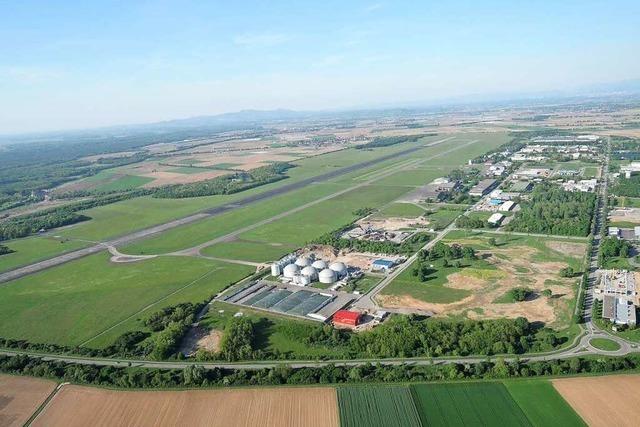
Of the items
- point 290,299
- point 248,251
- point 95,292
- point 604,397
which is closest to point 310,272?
point 290,299

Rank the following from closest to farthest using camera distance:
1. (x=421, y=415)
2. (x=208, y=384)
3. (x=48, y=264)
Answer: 1. (x=421, y=415)
2. (x=208, y=384)
3. (x=48, y=264)

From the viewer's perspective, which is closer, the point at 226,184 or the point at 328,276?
the point at 328,276

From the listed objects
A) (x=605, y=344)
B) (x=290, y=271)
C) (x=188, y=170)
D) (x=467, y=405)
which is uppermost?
(x=188, y=170)

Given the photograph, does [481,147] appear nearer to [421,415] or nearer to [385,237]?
[385,237]

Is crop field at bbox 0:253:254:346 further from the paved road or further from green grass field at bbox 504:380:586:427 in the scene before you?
green grass field at bbox 504:380:586:427

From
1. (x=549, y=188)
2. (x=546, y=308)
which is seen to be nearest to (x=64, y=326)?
(x=546, y=308)

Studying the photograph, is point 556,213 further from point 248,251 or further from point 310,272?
point 248,251

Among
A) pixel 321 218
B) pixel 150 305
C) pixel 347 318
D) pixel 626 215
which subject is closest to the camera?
pixel 347 318
